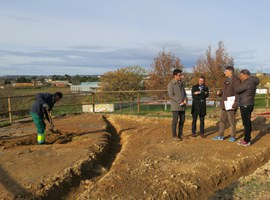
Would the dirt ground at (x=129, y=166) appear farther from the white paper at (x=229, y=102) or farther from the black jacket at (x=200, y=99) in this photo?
the white paper at (x=229, y=102)

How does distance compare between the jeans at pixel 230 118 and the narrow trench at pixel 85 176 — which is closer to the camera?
the narrow trench at pixel 85 176

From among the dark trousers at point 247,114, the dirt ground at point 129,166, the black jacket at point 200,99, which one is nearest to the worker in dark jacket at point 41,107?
the dirt ground at point 129,166

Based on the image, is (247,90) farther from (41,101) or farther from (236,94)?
(41,101)

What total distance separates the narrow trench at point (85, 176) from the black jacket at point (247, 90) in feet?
10.3

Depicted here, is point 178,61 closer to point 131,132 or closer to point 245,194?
point 131,132

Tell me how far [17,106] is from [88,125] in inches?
635

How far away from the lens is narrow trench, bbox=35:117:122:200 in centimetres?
426

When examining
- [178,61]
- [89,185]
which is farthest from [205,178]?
[178,61]

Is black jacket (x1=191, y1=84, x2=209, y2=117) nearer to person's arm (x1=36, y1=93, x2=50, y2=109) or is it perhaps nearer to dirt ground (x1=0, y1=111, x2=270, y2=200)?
dirt ground (x1=0, y1=111, x2=270, y2=200)

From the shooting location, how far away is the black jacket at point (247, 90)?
6.03 meters

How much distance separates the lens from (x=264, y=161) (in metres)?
5.82

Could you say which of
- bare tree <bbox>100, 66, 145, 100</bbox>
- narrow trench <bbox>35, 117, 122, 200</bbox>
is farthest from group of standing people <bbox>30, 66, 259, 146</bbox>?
bare tree <bbox>100, 66, 145, 100</bbox>

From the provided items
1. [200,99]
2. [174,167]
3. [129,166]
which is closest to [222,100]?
[200,99]

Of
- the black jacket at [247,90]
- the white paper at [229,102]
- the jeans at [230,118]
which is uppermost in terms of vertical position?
the black jacket at [247,90]
